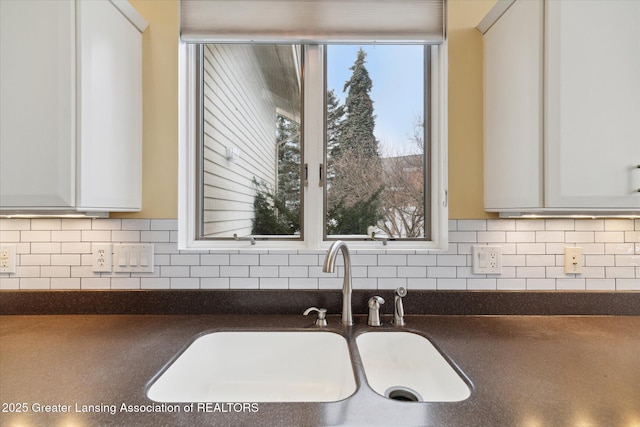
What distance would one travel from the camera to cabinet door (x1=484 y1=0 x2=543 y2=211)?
41.4 inches

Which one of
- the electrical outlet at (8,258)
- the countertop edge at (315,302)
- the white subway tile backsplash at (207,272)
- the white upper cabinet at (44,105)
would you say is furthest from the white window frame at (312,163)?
the electrical outlet at (8,258)

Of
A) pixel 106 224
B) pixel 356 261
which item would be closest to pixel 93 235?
pixel 106 224

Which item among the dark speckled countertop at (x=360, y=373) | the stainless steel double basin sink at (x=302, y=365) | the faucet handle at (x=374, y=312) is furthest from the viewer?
the faucet handle at (x=374, y=312)

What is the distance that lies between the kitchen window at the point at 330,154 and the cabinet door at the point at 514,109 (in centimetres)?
25

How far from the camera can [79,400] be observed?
74 centimetres

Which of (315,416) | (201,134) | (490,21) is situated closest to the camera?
(315,416)

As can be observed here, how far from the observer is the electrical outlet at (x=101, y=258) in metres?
1.35

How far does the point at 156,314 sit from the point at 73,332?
0.28 meters

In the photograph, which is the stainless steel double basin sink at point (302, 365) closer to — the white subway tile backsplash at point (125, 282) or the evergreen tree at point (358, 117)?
the white subway tile backsplash at point (125, 282)

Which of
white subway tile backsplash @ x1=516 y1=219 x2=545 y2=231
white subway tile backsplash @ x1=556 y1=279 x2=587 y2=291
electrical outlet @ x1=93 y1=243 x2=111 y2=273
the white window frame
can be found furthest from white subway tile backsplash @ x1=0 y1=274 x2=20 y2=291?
white subway tile backsplash @ x1=556 y1=279 x2=587 y2=291

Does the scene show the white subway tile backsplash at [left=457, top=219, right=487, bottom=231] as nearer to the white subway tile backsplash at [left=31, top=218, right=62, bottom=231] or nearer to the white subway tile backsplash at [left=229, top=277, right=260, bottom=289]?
the white subway tile backsplash at [left=229, top=277, right=260, bottom=289]

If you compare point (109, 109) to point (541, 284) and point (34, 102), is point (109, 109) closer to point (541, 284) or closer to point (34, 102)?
point (34, 102)

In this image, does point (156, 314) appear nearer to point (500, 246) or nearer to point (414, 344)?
point (414, 344)

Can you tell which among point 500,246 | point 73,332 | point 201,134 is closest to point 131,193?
point 201,134
